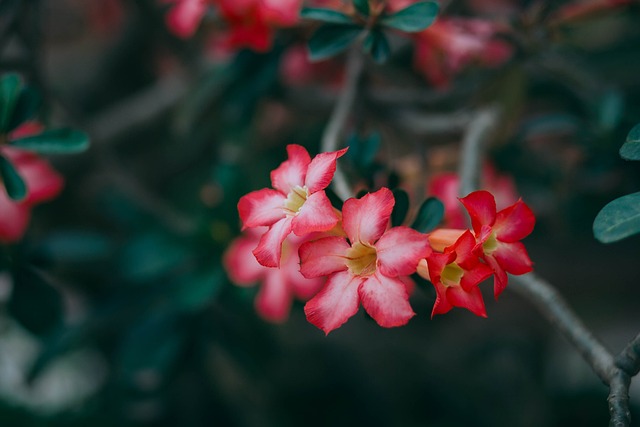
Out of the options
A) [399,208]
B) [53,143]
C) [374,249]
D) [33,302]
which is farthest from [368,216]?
[33,302]

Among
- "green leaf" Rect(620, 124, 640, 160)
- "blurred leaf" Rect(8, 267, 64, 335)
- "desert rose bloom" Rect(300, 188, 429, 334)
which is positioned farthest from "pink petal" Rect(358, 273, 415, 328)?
"blurred leaf" Rect(8, 267, 64, 335)

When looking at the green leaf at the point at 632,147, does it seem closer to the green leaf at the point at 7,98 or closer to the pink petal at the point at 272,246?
the pink petal at the point at 272,246

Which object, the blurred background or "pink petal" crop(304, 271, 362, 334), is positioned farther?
the blurred background

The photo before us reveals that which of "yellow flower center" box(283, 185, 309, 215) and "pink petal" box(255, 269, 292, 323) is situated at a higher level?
"yellow flower center" box(283, 185, 309, 215)

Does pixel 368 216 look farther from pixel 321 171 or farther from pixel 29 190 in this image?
pixel 29 190

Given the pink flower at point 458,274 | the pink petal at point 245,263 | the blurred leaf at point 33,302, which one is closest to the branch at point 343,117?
the pink flower at point 458,274

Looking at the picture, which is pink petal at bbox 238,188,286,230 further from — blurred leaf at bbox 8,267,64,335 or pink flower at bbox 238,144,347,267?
blurred leaf at bbox 8,267,64,335
